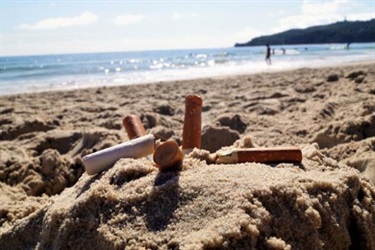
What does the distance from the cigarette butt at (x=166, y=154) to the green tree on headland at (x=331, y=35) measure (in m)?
84.5

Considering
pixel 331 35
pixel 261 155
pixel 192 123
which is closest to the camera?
pixel 261 155

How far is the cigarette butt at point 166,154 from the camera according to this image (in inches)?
86.3

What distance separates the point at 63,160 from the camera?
14.8ft

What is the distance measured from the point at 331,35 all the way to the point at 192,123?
103703 millimetres

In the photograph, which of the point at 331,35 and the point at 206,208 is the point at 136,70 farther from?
the point at 331,35

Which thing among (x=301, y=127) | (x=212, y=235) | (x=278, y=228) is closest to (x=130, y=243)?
(x=212, y=235)

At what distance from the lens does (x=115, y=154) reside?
2455 mm

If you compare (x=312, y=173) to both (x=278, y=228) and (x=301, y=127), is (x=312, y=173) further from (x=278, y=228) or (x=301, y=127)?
(x=301, y=127)

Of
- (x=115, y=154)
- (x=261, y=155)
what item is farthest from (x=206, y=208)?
(x=115, y=154)

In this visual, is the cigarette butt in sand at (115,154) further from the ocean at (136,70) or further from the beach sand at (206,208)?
the ocean at (136,70)

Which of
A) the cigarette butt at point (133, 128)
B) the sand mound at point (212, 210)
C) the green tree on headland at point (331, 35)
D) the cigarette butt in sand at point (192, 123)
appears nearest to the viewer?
the sand mound at point (212, 210)

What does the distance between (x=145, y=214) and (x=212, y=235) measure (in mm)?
379

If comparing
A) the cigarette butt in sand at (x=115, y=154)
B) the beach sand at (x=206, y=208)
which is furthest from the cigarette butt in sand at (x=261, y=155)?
the cigarette butt in sand at (x=115, y=154)

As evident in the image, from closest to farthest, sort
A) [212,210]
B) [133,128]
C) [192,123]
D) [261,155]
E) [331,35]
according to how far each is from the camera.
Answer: [212,210], [261,155], [192,123], [133,128], [331,35]
